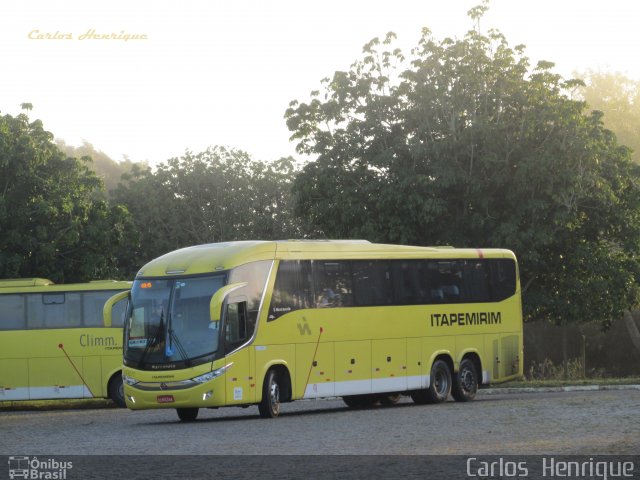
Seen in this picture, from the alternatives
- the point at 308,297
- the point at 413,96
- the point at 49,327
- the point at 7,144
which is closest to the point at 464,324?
the point at 308,297

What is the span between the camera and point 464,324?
28906mm

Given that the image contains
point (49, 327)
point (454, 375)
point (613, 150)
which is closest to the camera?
point (454, 375)

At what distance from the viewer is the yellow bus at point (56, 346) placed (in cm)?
3183

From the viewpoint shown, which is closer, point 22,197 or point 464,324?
point 464,324

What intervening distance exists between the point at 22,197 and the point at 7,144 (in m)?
1.94

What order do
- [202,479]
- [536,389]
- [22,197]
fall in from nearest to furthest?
[202,479] → [536,389] → [22,197]

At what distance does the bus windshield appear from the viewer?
23.2m

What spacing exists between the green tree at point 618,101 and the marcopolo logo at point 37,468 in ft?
217

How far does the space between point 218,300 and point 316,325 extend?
331cm

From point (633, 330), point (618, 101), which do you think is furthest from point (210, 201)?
point (618, 101)

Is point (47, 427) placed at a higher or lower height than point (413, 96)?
lower

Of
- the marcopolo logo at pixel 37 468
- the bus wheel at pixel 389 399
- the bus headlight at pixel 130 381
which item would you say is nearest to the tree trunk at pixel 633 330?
the bus wheel at pixel 389 399

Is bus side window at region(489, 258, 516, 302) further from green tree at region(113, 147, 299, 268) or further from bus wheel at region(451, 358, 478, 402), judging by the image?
green tree at region(113, 147, 299, 268)

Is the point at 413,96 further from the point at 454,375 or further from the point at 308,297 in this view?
the point at 308,297
